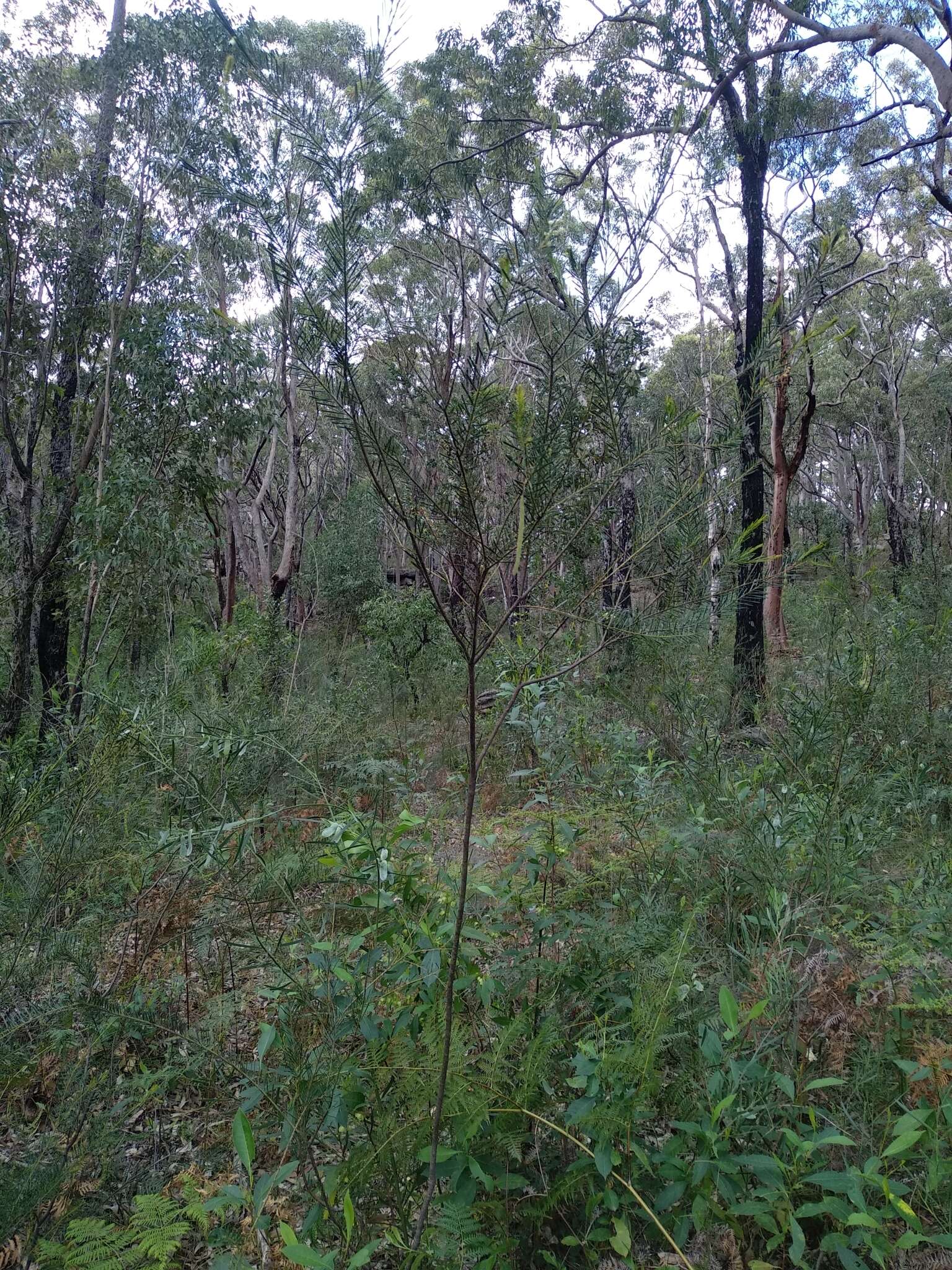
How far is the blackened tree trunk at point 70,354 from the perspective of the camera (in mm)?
6496

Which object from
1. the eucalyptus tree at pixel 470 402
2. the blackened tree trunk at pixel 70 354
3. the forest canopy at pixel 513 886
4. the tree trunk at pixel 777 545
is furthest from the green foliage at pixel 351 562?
the eucalyptus tree at pixel 470 402

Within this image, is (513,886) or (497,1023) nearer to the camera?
(497,1023)

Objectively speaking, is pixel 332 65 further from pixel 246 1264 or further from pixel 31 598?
pixel 246 1264

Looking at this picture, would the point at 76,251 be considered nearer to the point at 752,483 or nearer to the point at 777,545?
the point at 752,483

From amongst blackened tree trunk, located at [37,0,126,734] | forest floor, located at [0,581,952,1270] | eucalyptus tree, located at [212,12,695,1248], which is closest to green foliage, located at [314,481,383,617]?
blackened tree trunk, located at [37,0,126,734]

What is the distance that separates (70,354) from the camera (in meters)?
6.76

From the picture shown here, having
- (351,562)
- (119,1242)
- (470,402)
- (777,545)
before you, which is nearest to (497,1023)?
(119,1242)

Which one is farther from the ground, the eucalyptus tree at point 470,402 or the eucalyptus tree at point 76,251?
the eucalyptus tree at point 76,251

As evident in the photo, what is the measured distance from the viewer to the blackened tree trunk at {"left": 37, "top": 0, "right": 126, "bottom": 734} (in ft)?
21.3

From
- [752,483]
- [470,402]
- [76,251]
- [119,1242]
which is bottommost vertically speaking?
[119,1242]

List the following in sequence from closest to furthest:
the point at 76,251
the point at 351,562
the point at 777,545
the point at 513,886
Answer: the point at 513,886
the point at 76,251
the point at 777,545
the point at 351,562

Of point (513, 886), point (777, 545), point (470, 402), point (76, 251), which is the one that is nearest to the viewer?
point (470, 402)

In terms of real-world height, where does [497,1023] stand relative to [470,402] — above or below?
below

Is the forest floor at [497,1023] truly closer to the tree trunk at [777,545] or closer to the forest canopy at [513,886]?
the forest canopy at [513,886]
